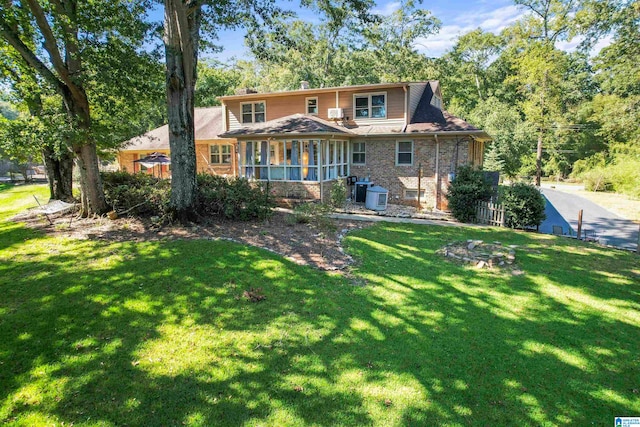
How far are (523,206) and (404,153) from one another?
6.48 m

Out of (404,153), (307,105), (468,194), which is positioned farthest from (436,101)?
(468,194)

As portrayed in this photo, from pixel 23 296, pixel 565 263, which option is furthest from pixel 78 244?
pixel 565 263

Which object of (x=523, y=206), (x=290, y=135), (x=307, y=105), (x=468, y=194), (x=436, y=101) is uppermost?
(x=436, y=101)

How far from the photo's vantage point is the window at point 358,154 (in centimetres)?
1856

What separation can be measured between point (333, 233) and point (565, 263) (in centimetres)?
580

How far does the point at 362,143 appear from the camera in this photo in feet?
60.7

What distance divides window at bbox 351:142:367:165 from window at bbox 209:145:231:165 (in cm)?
965

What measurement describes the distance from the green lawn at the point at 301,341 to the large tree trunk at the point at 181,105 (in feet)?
7.65

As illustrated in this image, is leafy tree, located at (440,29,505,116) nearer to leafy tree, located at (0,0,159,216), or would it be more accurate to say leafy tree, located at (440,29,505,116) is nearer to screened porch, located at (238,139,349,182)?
screened porch, located at (238,139,349,182)

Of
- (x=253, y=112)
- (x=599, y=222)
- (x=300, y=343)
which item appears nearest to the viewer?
(x=300, y=343)

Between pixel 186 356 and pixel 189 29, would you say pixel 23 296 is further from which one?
pixel 189 29

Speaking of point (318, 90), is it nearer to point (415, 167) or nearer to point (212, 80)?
point (415, 167)

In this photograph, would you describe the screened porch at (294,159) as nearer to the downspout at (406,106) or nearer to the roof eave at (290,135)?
the roof eave at (290,135)

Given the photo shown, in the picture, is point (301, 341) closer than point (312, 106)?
Yes
